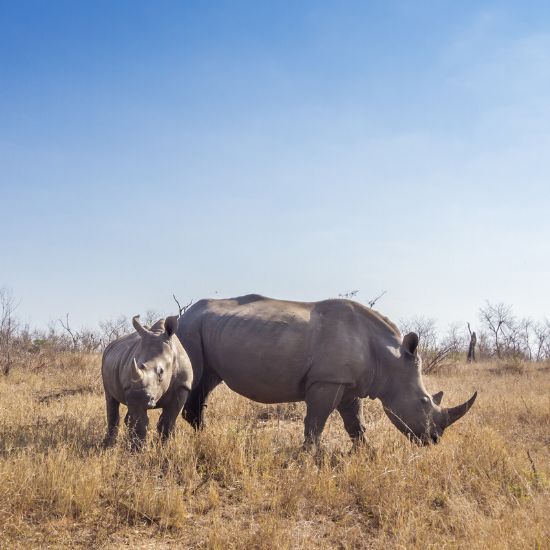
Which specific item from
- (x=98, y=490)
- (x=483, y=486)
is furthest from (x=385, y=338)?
(x=98, y=490)

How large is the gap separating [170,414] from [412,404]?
289 centimetres

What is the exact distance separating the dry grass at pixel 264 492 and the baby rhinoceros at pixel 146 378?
0.31 meters

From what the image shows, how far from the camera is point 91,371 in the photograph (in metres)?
14.1

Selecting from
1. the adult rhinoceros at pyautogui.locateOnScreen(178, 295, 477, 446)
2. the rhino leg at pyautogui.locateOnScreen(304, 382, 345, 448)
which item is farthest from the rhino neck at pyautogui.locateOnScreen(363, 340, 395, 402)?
the rhino leg at pyautogui.locateOnScreen(304, 382, 345, 448)

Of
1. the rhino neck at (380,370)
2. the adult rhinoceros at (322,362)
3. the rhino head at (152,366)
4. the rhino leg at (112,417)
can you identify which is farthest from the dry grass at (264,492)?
the rhino neck at (380,370)

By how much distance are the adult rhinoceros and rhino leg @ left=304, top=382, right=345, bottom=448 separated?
0.01 m

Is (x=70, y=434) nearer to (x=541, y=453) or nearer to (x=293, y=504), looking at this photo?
(x=293, y=504)

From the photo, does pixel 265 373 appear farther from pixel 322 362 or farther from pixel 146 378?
pixel 146 378

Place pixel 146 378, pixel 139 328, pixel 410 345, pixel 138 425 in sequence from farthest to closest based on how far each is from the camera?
pixel 410 345 < pixel 139 328 < pixel 138 425 < pixel 146 378

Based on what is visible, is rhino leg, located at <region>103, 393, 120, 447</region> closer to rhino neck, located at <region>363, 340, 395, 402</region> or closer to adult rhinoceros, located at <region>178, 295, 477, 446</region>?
adult rhinoceros, located at <region>178, 295, 477, 446</region>

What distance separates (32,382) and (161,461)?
8.61 meters

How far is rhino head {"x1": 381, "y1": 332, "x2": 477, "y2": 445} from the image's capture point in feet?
23.5

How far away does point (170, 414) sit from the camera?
21.6ft

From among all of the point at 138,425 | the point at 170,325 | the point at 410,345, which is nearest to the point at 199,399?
the point at 170,325
